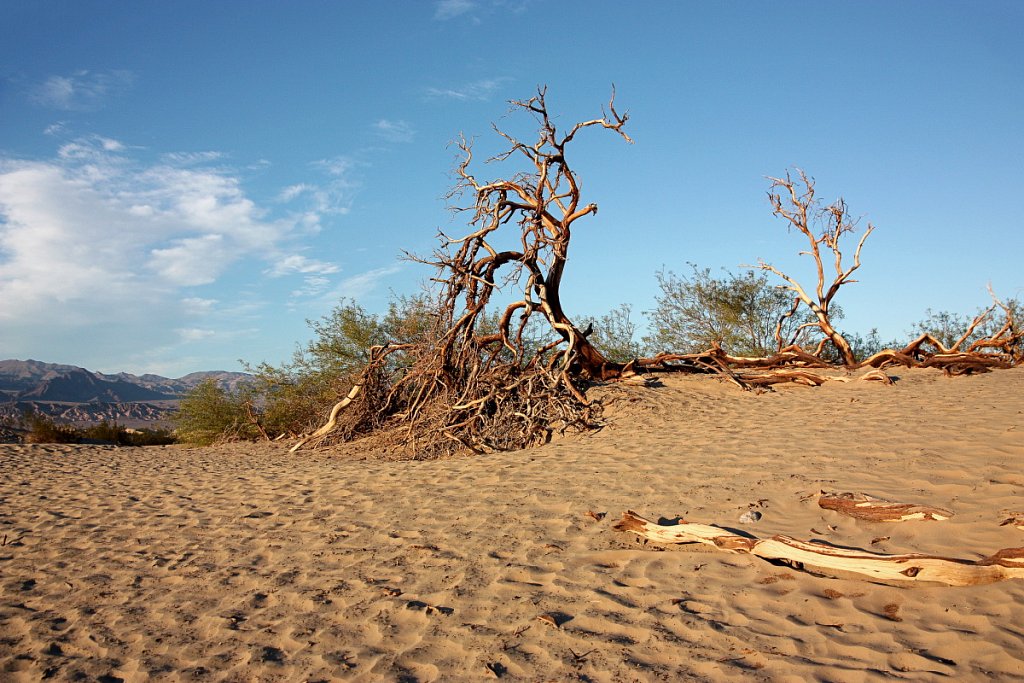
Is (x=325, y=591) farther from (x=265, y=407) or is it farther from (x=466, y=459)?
(x=265, y=407)

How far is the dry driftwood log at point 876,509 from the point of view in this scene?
4668 mm

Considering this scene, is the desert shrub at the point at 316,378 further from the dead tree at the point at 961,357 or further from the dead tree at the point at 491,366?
the dead tree at the point at 961,357

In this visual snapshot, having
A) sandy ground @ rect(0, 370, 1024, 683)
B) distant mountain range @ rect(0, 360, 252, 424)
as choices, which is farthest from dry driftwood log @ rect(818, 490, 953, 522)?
distant mountain range @ rect(0, 360, 252, 424)

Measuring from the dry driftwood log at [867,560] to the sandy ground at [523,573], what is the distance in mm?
85

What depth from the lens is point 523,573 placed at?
4.48 metres

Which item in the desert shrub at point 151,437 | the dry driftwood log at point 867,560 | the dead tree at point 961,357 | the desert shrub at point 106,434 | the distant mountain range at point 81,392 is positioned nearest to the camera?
the dry driftwood log at point 867,560

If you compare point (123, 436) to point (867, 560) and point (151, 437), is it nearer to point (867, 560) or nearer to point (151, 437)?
point (151, 437)

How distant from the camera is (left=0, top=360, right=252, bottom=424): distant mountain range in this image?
42156mm

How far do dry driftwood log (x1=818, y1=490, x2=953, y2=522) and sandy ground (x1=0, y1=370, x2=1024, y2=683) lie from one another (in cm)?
8

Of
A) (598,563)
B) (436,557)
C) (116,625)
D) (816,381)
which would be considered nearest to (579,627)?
(598,563)

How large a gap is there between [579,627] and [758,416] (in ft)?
24.6

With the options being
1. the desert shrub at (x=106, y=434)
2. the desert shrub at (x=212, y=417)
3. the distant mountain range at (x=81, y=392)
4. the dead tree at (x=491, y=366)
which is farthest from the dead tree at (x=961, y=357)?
the distant mountain range at (x=81, y=392)

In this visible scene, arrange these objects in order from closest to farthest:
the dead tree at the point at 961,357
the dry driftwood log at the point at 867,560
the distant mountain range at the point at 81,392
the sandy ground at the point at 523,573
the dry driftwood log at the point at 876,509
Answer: the sandy ground at the point at 523,573, the dry driftwood log at the point at 867,560, the dry driftwood log at the point at 876,509, the dead tree at the point at 961,357, the distant mountain range at the point at 81,392

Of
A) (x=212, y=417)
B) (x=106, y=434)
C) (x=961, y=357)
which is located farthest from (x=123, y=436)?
(x=961, y=357)
